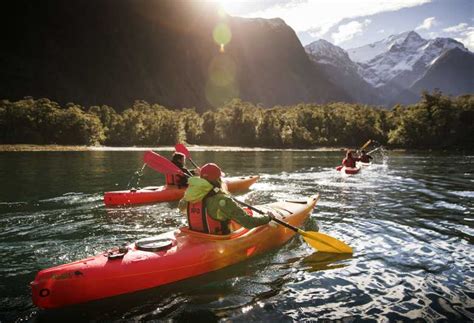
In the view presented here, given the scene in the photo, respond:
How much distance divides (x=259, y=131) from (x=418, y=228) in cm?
7117

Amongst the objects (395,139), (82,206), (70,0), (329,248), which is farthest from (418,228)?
(70,0)

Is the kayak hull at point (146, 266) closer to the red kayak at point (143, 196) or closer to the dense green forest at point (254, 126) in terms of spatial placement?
the red kayak at point (143, 196)

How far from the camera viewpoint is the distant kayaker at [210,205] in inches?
305

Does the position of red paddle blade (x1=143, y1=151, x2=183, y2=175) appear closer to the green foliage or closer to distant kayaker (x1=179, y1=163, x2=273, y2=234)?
distant kayaker (x1=179, y1=163, x2=273, y2=234)

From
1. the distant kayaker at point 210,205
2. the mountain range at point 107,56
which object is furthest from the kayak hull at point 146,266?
the mountain range at point 107,56

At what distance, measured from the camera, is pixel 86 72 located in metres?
156

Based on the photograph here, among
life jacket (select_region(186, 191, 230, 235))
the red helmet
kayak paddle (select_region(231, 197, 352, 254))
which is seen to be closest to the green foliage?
kayak paddle (select_region(231, 197, 352, 254))

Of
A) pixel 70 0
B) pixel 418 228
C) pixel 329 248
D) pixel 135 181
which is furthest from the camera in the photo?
pixel 70 0

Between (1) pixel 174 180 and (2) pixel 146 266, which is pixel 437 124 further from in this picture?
(2) pixel 146 266

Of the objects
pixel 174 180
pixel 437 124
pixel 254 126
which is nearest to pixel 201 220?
pixel 174 180

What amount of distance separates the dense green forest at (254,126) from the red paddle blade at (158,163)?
6533 cm

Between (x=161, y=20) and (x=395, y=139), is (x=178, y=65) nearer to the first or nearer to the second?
(x=161, y=20)

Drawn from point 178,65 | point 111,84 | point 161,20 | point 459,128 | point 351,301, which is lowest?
point 351,301

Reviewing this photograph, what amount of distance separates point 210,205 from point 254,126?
248ft
